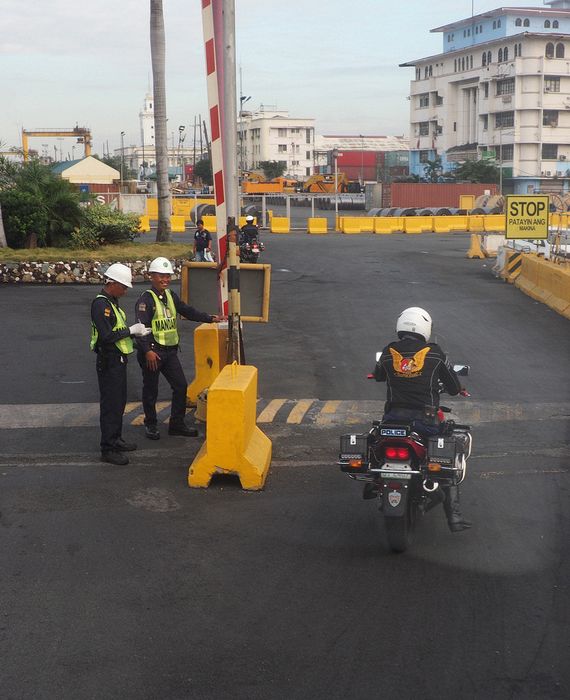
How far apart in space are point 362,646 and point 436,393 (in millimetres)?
2463

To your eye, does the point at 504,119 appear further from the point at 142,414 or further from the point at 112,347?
the point at 112,347

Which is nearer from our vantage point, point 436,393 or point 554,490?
point 436,393

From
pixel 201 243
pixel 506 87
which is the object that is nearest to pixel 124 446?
pixel 201 243

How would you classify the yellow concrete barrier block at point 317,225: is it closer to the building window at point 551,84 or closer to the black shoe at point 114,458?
the black shoe at point 114,458

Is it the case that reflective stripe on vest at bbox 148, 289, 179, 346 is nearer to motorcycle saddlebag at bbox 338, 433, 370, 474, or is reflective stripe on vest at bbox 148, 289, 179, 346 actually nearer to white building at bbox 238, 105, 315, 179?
motorcycle saddlebag at bbox 338, 433, 370, 474

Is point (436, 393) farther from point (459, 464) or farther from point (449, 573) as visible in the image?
point (449, 573)

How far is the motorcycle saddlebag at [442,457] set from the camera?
640 cm

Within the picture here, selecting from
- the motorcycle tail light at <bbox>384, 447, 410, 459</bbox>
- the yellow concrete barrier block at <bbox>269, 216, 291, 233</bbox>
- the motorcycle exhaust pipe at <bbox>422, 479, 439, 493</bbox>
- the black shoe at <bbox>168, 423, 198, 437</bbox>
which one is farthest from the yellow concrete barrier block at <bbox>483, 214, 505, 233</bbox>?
the motorcycle tail light at <bbox>384, 447, 410, 459</bbox>

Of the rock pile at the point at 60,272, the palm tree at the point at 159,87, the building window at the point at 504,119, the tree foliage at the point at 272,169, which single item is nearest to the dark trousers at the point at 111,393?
the rock pile at the point at 60,272

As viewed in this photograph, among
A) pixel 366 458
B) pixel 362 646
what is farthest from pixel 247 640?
pixel 366 458

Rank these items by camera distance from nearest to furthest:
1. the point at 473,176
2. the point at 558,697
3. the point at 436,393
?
the point at 558,697
the point at 436,393
the point at 473,176

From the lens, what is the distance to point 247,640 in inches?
204

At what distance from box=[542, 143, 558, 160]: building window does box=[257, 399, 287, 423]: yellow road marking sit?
280 ft

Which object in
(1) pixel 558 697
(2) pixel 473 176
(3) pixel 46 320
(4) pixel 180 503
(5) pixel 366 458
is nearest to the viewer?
(1) pixel 558 697
